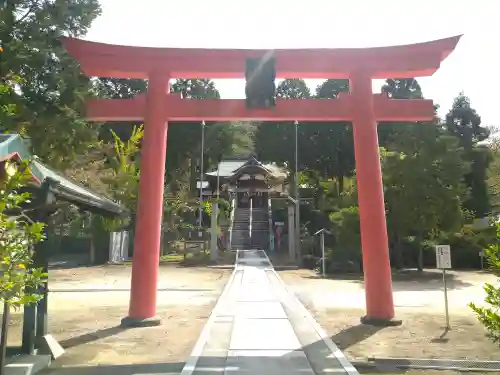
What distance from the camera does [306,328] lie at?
7.74 metres

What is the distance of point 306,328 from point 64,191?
5.04 meters

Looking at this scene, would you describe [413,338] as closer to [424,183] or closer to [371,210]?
[371,210]

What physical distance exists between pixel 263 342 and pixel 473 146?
100ft

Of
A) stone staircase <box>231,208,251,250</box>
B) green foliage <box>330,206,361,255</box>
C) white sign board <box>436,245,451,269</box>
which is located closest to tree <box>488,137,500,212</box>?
Result: green foliage <box>330,206,361,255</box>

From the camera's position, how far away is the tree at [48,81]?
12219 millimetres

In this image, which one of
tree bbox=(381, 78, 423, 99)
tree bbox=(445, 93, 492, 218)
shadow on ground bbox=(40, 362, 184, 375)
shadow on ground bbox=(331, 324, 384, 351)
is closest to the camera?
shadow on ground bbox=(40, 362, 184, 375)

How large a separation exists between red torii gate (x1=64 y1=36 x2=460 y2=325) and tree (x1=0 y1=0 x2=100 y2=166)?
5.09m

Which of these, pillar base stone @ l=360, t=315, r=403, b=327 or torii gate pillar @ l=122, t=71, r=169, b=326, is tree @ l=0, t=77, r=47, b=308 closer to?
torii gate pillar @ l=122, t=71, r=169, b=326

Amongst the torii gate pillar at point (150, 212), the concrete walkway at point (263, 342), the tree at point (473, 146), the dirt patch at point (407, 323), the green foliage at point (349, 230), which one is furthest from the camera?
the tree at point (473, 146)

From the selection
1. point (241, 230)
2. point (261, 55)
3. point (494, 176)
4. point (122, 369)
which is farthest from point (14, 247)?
point (494, 176)

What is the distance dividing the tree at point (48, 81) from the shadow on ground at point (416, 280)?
435 inches

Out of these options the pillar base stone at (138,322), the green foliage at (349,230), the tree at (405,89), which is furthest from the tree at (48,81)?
the tree at (405,89)

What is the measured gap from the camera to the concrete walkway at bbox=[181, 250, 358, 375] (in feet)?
17.9

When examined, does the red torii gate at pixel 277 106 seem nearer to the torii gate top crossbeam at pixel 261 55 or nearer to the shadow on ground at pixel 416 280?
the torii gate top crossbeam at pixel 261 55
